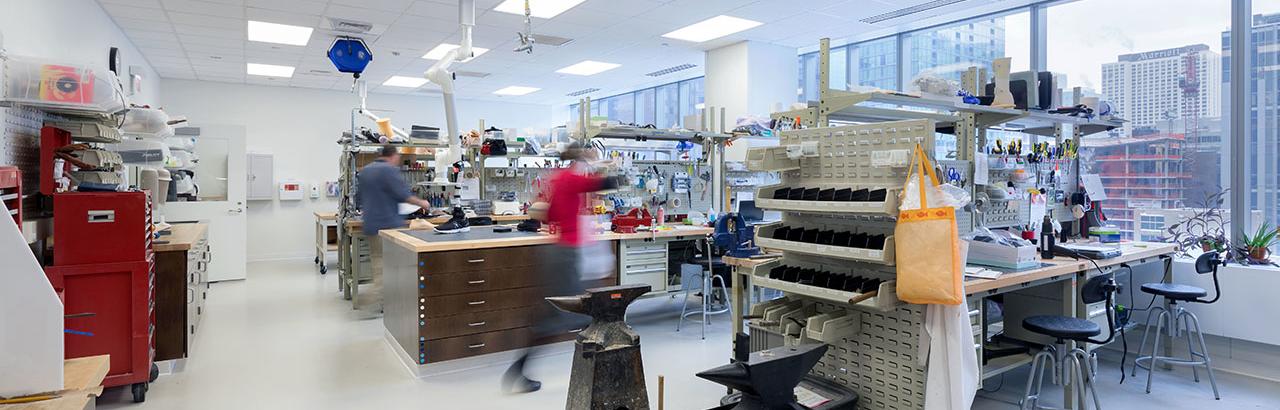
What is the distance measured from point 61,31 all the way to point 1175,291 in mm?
7176

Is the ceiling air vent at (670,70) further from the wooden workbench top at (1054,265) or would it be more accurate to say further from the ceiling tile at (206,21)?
the wooden workbench top at (1054,265)

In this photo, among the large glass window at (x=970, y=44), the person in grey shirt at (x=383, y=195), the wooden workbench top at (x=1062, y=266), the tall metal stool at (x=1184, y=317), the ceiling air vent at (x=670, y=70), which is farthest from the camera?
the ceiling air vent at (x=670, y=70)

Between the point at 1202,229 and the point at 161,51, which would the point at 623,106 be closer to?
the point at 161,51

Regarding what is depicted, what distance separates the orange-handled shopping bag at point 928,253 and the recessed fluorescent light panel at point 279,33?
639cm

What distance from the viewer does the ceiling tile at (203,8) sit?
5773mm

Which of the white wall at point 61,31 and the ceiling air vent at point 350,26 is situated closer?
the white wall at point 61,31

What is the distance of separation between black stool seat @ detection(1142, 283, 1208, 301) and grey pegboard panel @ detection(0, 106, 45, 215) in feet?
19.4

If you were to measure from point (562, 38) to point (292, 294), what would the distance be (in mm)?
3950

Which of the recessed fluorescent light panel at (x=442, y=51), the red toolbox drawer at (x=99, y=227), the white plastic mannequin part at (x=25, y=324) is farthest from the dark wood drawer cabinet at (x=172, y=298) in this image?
the recessed fluorescent light panel at (x=442, y=51)

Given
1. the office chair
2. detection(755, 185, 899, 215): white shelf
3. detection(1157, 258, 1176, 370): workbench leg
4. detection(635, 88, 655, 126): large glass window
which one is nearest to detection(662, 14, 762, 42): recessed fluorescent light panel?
detection(635, 88, 655, 126): large glass window

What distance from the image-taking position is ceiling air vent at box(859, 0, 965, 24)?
5.91m

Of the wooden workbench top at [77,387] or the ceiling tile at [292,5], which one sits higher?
the ceiling tile at [292,5]

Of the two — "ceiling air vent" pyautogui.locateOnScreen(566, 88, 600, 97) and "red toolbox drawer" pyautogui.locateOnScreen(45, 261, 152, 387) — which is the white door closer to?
"red toolbox drawer" pyautogui.locateOnScreen(45, 261, 152, 387)

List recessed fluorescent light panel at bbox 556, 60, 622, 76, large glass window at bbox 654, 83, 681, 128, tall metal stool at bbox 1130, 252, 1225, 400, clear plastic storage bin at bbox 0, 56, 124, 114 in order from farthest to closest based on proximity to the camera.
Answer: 1. large glass window at bbox 654, 83, 681, 128
2. recessed fluorescent light panel at bbox 556, 60, 622, 76
3. tall metal stool at bbox 1130, 252, 1225, 400
4. clear plastic storage bin at bbox 0, 56, 124, 114
